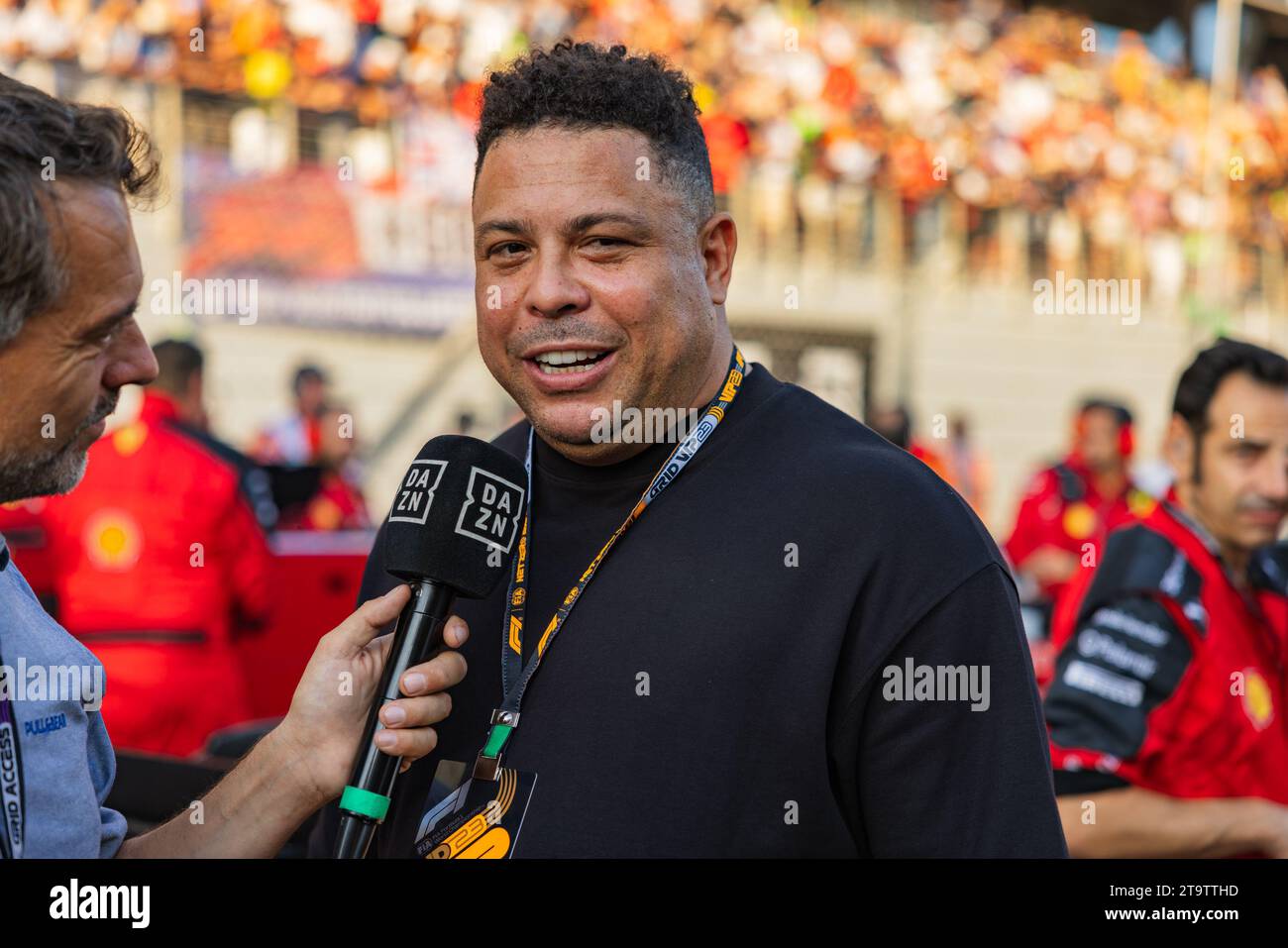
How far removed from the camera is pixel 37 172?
59.2 inches

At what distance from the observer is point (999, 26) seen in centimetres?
1055

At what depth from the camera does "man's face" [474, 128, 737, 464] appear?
167cm

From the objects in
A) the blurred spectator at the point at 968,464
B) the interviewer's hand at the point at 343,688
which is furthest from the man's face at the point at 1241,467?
the blurred spectator at the point at 968,464

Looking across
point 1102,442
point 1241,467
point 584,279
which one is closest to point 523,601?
point 584,279

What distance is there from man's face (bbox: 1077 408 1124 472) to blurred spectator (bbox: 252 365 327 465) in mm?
4329

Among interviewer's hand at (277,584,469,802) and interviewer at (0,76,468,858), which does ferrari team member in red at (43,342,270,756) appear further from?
interviewer's hand at (277,584,469,802)

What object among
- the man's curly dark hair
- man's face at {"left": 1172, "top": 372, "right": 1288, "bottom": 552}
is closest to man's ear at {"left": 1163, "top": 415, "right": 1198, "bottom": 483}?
man's face at {"left": 1172, "top": 372, "right": 1288, "bottom": 552}

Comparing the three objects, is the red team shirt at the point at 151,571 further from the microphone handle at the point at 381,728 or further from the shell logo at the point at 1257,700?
the shell logo at the point at 1257,700

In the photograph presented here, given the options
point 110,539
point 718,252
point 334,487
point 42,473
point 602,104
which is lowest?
point 110,539

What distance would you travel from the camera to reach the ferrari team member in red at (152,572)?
423cm

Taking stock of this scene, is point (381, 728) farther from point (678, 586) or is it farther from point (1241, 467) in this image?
point (1241, 467)

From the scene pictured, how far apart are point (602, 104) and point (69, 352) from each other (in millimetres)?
704

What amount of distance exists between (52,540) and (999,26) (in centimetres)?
865
